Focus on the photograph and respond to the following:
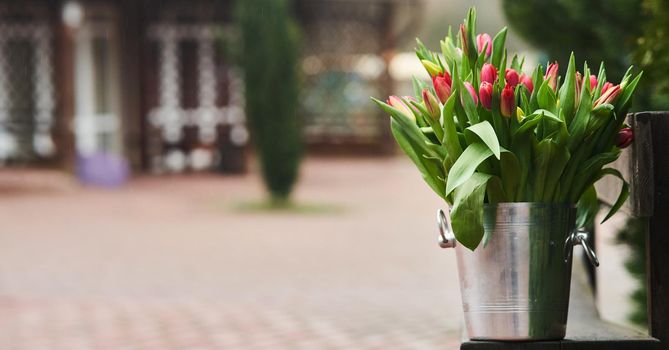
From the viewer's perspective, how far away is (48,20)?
67.3ft

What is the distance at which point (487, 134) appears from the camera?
2453 millimetres

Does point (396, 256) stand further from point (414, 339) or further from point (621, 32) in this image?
point (621, 32)

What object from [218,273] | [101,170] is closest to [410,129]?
[218,273]

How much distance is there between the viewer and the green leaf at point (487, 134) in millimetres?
2416

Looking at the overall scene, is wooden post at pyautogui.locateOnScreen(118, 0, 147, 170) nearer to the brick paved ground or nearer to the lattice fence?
the lattice fence

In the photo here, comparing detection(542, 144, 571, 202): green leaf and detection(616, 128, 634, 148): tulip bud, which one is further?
detection(616, 128, 634, 148): tulip bud

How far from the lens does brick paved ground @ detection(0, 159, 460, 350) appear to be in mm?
6613

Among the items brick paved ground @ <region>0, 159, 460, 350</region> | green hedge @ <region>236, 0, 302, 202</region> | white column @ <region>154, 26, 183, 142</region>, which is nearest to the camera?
brick paved ground @ <region>0, 159, 460, 350</region>

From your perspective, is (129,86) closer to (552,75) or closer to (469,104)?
(552,75)

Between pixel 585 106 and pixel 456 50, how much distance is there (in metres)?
0.37

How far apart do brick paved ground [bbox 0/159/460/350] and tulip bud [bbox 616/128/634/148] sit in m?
3.45

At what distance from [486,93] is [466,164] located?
0.16 m

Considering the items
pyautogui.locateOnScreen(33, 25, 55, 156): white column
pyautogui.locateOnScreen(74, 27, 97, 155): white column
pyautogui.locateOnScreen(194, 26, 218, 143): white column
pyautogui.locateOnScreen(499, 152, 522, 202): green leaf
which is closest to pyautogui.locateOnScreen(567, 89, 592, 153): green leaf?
pyautogui.locateOnScreen(499, 152, 522, 202): green leaf

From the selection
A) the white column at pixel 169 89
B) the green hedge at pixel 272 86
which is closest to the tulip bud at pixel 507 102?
the green hedge at pixel 272 86
